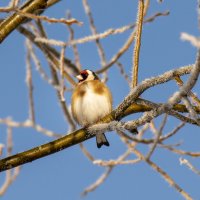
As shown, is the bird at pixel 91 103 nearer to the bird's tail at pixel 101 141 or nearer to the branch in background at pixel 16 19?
the bird's tail at pixel 101 141

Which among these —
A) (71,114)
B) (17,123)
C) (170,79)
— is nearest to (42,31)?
(71,114)

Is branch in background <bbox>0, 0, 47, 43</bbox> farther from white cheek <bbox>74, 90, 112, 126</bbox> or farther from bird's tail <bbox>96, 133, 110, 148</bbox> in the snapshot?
bird's tail <bbox>96, 133, 110, 148</bbox>

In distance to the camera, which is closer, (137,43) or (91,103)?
(137,43)

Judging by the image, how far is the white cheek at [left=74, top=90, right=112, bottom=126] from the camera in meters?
3.74

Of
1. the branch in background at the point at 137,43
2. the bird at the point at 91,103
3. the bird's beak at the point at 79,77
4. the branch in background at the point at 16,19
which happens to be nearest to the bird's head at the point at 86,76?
the bird's beak at the point at 79,77

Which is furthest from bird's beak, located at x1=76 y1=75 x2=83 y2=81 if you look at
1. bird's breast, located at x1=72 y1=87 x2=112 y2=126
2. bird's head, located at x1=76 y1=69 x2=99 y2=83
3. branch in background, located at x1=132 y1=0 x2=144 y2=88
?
branch in background, located at x1=132 y1=0 x2=144 y2=88

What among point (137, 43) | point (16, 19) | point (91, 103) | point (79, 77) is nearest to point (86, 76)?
point (79, 77)

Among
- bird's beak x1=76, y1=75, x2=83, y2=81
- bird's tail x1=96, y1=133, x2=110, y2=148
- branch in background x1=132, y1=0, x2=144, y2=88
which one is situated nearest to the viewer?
branch in background x1=132, y1=0, x2=144, y2=88

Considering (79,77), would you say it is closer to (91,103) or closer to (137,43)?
(91,103)

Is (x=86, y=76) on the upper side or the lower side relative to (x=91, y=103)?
upper

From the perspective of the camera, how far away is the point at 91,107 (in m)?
3.75

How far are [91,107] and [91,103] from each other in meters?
0.03

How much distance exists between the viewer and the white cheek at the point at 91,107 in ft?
12.3

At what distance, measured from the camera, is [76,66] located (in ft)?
13.8
